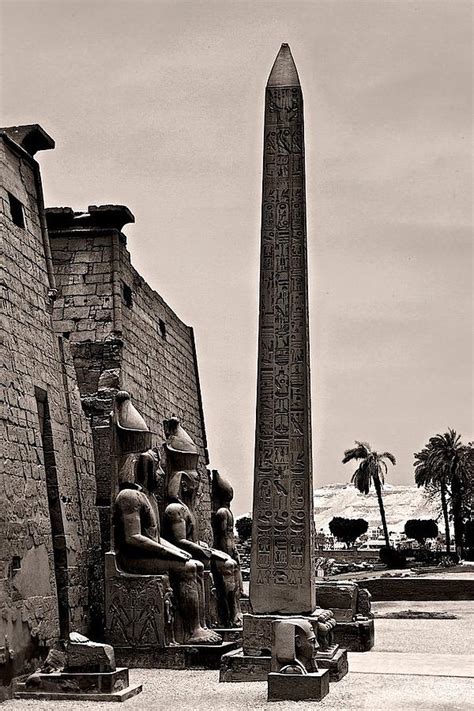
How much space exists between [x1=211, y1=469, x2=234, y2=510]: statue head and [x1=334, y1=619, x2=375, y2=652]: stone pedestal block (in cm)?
213

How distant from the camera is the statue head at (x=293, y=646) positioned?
24.3ft

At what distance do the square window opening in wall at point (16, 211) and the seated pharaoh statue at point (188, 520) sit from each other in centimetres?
261

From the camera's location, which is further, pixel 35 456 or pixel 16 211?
pixel 16 211

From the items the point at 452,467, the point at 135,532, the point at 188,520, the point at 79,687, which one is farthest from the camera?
the point at 452,467

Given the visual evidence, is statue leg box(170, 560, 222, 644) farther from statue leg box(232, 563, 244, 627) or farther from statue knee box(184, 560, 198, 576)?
statue leg box(232, 563, 244, 627)

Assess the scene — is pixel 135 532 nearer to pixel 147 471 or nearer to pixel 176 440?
pixel 147 471

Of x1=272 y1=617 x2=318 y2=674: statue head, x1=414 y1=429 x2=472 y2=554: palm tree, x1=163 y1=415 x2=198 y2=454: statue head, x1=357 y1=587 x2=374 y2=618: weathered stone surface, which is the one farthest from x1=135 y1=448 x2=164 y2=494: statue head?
x1=414 y1=429 x2=472 y2=554: palm tree

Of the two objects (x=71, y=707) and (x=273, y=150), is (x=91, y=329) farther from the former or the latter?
(x=71, y=707)

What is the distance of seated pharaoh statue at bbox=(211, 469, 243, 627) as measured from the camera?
37.7 feet

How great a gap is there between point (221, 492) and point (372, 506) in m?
82.6

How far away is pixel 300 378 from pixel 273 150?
6.13ft

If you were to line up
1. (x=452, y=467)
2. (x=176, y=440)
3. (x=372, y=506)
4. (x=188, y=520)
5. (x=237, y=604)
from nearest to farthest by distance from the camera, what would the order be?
(x=188, y=520) < (x=176, y=440) < (x=237, y=604) < (x=452, y=467) < (x=372, y=506)

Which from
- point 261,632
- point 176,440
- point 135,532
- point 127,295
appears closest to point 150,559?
point 135,532

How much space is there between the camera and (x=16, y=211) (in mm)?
10250
